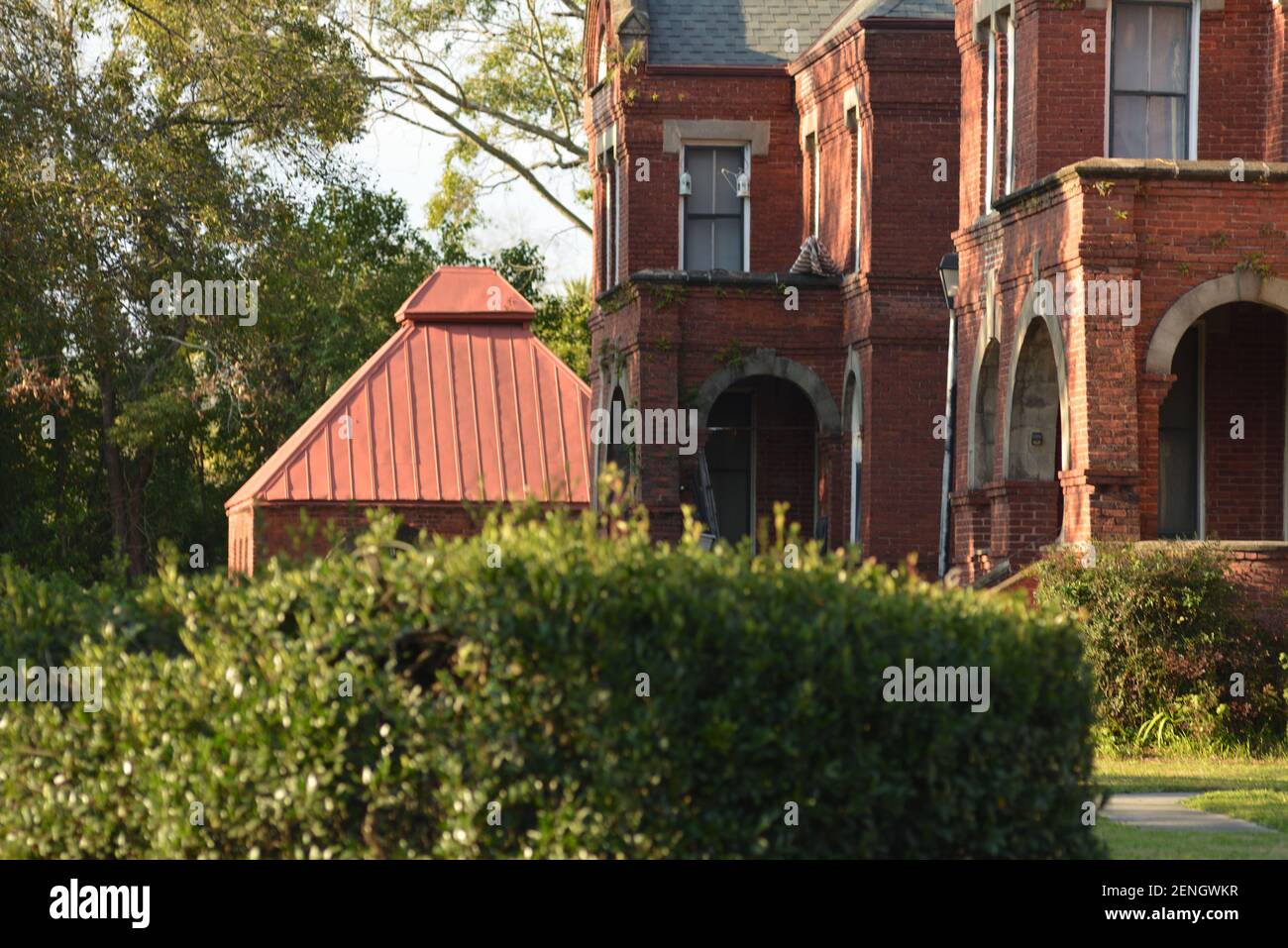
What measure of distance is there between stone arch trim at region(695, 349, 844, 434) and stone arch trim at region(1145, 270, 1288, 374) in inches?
389

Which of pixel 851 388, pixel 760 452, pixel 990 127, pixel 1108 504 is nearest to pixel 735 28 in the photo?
pixel 851 388

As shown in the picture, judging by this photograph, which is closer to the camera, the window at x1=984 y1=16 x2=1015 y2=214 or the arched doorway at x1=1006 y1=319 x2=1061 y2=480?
the arched doorway at x1=1006 y1=319 x2=1061 y2=480

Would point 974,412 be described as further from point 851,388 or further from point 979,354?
point 851,388

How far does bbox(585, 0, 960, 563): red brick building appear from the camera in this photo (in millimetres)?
26906

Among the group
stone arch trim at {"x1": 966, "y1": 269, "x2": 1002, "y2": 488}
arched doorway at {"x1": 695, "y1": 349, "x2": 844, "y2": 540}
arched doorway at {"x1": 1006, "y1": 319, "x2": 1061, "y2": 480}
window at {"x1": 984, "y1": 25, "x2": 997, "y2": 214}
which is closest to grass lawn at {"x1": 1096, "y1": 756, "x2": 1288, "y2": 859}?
arched doorway at {"x1": 1006, "y1": 319, "x2": 1061, "y2": 480}

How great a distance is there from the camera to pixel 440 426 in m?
31.8

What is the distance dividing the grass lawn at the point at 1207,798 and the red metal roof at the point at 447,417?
15.5 meters

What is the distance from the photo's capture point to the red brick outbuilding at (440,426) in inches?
1206

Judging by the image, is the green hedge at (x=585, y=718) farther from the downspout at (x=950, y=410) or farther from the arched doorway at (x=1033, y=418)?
the downspout at (x=950, y=410)

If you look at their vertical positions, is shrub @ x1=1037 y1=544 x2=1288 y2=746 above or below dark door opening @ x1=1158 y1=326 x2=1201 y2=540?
below

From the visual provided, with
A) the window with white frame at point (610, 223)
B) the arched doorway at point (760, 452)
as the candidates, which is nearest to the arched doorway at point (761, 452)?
the arched doorway at point (760, 452)

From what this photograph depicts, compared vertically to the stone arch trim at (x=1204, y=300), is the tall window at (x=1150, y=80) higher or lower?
higher

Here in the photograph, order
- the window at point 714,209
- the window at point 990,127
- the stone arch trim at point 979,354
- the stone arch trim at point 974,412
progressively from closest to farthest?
the stone arch trim at point 979,354, the window at point 990,127, the stone arch trim at point 974,412, the window at point 714,209

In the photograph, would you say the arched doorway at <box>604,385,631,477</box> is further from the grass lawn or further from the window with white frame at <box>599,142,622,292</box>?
the grass lawn
